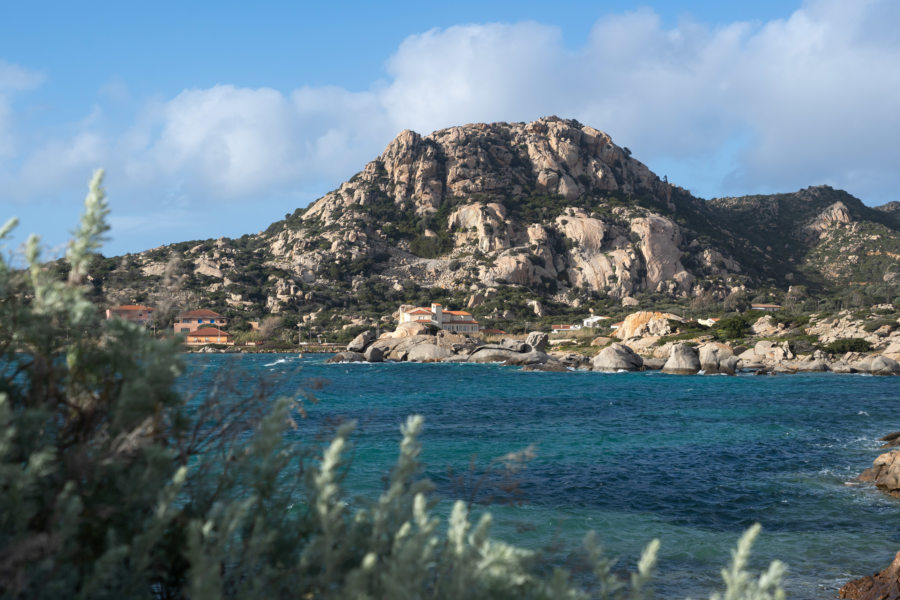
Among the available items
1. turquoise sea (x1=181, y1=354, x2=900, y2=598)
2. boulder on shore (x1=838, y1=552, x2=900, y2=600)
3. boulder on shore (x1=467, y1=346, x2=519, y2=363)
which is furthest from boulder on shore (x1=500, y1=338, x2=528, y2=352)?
boulder on shore (x1=838, y1=552, x2=900, y2=600)

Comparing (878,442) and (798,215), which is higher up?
(798,215)

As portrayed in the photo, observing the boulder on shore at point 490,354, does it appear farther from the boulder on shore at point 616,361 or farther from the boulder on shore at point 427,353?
the boulder on shore at point 616,361

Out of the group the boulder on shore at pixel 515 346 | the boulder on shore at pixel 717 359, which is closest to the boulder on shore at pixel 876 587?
the boulder on shore at pixel 717 359

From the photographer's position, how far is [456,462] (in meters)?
16.4

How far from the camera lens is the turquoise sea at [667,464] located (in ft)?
30.4

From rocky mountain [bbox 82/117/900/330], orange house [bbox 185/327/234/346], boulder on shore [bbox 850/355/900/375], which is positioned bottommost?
boulder on shore [bbox 850/355/900/375]

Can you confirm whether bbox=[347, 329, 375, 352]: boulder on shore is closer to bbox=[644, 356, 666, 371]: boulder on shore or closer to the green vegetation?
bbox=[644, 356, 666, 371]: boulder on shore

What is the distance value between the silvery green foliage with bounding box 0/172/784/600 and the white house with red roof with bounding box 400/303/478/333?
84338 mm

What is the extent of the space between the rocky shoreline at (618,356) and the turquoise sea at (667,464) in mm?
17327

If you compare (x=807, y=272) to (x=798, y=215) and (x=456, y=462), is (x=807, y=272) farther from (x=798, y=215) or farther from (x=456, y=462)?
(x=456, y=462)

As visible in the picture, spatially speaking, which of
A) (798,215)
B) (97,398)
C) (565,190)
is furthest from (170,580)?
(798,215)

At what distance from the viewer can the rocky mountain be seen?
118 metres

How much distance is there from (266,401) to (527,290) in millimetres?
117360

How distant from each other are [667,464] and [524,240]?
118 meters
